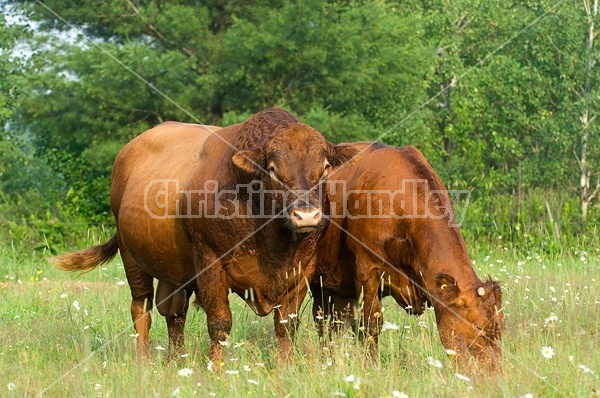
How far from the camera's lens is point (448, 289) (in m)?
5.17

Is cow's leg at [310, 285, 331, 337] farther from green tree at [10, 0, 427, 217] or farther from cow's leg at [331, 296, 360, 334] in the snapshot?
green tree at [10, 0, 427, 217]

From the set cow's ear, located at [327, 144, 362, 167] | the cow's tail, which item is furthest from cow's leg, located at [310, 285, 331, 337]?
the cow's tail

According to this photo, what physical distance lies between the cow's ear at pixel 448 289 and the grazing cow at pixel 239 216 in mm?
822

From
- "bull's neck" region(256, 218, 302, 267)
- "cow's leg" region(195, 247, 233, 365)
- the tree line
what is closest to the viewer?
"bull's neck" region(256, 218, 302, 267)

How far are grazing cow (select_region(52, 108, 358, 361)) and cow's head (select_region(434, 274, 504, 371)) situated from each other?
920 mm

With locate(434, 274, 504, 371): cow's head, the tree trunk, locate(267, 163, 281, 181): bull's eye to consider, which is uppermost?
locate(267, 163, 281, 181): bull's eye

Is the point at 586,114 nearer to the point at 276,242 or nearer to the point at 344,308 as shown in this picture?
the point at 344,308

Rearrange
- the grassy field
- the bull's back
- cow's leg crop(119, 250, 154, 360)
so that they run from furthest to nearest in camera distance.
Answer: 1. cow's leg crop(119, 250, 154, 360)
2. the bull's back
3. the grassy field

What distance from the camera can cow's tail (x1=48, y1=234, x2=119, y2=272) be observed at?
26.0ft

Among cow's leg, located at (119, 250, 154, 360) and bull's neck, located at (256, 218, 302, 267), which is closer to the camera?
bull's neck, located at (256, 218, 302, 267)

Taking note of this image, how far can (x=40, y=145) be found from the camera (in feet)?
65.2

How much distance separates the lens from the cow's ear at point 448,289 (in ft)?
16.9

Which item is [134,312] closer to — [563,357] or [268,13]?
[563,357]

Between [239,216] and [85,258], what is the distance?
278cm
